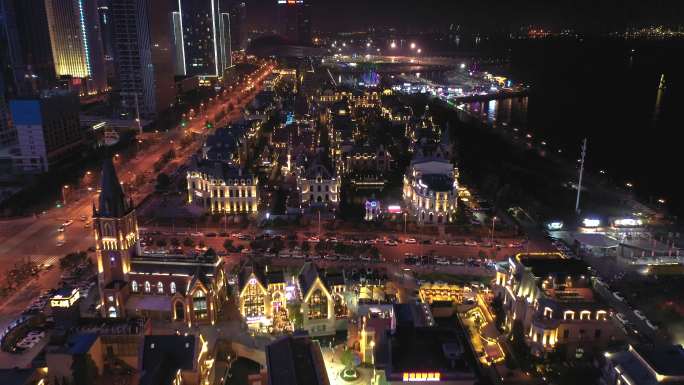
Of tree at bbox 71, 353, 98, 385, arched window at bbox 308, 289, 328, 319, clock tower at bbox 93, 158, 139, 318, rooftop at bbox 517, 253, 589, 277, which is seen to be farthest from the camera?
clock tower at bbox 93, 158, 139, 318

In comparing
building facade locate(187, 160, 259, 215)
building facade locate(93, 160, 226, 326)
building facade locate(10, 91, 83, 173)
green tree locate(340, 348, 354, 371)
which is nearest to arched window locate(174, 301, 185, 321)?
building facade locate(93, 160, 226, 326)

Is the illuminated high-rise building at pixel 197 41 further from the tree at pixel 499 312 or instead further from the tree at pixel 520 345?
the tree at pixel 520 345

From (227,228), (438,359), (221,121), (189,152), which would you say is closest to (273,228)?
(227,228)

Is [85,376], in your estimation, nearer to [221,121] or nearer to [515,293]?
[515,293]

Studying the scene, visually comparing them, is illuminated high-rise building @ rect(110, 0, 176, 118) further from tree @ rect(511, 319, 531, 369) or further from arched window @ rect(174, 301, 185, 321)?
tree @ rect(511, 319, 531, 369)

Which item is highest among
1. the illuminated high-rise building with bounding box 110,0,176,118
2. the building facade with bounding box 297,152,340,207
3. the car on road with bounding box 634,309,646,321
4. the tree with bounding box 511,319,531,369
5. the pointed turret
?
the illuminated high-rise building with bounding box 110,0,176,118

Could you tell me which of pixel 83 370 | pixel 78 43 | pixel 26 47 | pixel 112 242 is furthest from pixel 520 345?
pixel 78 43

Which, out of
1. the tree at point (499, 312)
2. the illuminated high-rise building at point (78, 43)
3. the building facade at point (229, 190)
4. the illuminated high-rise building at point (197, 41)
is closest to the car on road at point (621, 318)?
the tree at point (499, 312)
